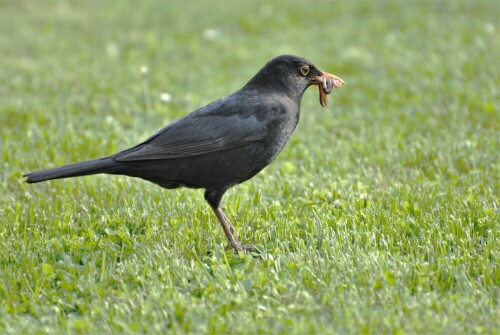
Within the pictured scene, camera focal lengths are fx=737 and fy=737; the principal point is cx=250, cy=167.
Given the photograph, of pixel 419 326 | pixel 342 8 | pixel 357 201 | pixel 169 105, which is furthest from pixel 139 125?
pixel 342 8

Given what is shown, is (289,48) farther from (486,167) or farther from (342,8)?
(486,167)

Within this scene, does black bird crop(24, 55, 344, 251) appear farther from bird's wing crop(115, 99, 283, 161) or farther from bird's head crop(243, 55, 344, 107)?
bird's head crop(243, 55, 344, 107)

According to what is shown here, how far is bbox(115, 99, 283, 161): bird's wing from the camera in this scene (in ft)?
15.9

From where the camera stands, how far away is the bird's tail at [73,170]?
459cm

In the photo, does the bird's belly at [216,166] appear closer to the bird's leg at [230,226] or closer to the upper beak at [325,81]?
the bird's leg at [230,226]

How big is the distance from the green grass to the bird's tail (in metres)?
0.49

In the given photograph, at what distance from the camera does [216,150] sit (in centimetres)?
487

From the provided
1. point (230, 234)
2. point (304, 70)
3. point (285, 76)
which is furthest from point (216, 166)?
point (304, 70)

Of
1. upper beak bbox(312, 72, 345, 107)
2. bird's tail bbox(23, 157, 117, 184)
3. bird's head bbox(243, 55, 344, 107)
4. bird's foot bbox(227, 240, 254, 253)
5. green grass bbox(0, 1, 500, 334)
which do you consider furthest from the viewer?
upper beak bbox(312, 72, 345, 107)

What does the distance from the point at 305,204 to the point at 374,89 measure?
3911 millimetres

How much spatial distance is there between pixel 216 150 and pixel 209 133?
13 cm

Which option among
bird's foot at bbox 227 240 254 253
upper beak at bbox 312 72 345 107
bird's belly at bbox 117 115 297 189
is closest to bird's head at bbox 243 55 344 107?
upper beak at bbox 312 72 345 107

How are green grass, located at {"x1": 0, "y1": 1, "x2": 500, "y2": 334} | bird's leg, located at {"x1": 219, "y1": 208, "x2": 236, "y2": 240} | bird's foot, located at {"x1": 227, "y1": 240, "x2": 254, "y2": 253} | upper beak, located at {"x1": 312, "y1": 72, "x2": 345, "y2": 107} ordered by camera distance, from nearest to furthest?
green grass, located at {"x1": 0, "y1": 1, "x2": 500, "y2": 334} < bird's foot, located at {"x1": 227, "y1": 240, "x2": 254, "y2": 253} < bird's leg, located at {"x1": 219, "y1": 208, "x2": 236, "y2": 240} < upper beak, located at {"x1": 312, "y1": 72, "x2": 345, "y2": 107}

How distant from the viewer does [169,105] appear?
28.3ft
